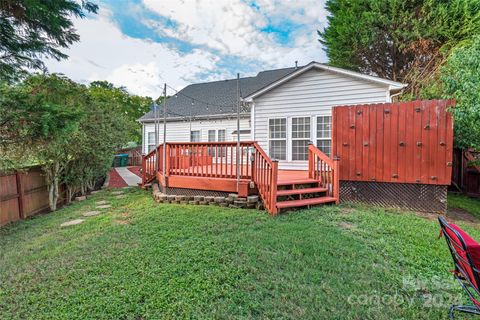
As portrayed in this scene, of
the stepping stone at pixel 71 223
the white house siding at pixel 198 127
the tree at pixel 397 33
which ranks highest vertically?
the tree at pixel 397 33

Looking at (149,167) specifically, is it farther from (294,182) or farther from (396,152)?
(396,152)

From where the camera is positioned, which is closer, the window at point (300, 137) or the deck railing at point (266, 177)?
the deck railing at point (266, 177)

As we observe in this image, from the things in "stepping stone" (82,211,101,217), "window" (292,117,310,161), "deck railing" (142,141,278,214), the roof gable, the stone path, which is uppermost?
the roof gable

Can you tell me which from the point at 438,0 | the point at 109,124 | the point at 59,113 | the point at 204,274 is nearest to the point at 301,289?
the point at 204,274

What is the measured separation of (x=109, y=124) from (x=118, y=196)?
2889 millimetres

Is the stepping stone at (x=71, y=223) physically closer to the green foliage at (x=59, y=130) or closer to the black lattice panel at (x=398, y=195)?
the green foliage at (x=59, y=130)

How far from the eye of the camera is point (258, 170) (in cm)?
558

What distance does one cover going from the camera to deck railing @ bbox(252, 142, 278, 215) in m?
5.07

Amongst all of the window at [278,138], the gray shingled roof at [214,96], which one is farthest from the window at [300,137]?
the gray shingled roof at [214,96]

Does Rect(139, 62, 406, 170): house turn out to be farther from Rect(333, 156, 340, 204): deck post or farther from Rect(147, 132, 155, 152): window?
Rect(147, 132, 155, 152): window

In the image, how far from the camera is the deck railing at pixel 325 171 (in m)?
5.93

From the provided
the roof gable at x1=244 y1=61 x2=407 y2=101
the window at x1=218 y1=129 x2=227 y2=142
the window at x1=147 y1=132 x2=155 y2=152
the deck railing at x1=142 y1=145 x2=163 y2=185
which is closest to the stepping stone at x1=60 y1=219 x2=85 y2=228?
the deck railing at x1=142 y1=145 x2=163 y2=185

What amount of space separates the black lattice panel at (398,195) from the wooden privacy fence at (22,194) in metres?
8.23

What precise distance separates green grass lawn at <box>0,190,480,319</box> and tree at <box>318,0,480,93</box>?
989 centimetres
